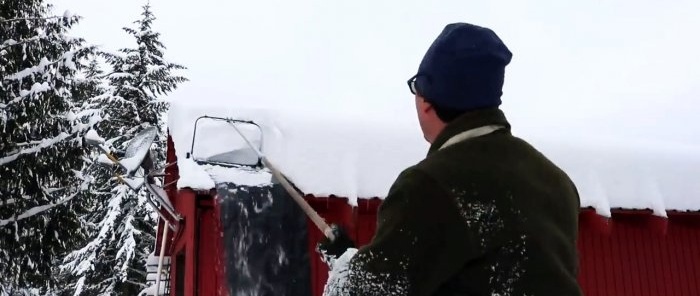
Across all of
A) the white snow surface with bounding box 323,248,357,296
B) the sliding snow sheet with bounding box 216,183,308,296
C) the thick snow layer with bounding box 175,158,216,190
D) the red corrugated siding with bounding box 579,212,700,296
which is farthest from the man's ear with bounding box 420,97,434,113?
the red corrugated siding with bounding box 579,212,700,296

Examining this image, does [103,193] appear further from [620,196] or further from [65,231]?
[620,196]

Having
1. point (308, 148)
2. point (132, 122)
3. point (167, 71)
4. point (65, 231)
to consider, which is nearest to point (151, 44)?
point (167, 71)

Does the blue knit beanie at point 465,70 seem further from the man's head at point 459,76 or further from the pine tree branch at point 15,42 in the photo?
the pine tree branch at point 15,42

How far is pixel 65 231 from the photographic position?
13.7 meters

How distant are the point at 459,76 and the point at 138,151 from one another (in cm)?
437

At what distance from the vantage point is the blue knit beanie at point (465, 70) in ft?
5.28

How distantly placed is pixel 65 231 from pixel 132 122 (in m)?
5.63

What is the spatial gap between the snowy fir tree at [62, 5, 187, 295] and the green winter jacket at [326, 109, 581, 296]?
1656cm

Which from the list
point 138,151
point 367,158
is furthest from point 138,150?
point 367,158

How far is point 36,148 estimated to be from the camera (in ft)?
43.0

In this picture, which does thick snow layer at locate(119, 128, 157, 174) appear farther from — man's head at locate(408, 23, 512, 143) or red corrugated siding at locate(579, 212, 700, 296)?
red corrugated siding at locate(579, 212, 700, 296)

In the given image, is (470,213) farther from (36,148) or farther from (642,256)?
(36,148)

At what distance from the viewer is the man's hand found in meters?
2.01

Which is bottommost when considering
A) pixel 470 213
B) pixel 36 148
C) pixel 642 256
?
pixel 642 256
